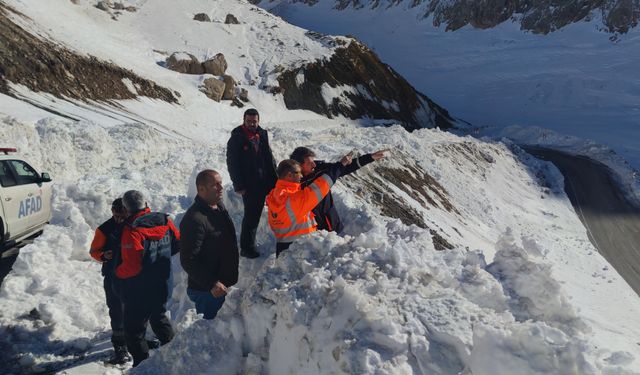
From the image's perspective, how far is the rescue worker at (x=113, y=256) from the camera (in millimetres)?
5664

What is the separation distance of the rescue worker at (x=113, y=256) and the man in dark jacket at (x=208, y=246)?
1086 mm

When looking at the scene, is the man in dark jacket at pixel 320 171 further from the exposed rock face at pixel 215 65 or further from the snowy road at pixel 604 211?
the exposed rock face at pixel 215 65

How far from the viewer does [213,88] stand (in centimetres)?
3544

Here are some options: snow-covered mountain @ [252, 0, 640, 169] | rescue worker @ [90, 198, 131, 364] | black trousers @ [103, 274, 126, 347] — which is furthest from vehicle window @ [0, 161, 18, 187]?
snow-covered mountain @ [252, 0, 640, 169]

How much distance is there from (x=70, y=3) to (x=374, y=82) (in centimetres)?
2606

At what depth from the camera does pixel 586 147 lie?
4112 centimetres

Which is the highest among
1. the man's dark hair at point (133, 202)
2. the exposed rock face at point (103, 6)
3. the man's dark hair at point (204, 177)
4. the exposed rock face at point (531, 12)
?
the exposed rock face at point (531, 12)

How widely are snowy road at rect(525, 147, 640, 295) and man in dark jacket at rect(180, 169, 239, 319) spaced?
17.1 m

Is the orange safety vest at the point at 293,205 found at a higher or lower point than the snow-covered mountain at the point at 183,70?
higher

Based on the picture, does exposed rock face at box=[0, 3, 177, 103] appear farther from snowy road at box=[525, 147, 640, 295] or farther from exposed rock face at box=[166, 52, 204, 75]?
snowy road at box=[525, 147, 640, 295]

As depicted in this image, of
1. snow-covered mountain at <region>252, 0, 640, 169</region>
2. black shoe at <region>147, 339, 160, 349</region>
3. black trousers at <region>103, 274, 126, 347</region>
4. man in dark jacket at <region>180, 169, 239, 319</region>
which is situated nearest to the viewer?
man in dark jacket at <region>180, 169, 239, 319</region>

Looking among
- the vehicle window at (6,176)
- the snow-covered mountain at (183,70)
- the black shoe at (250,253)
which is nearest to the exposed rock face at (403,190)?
the black shoe at (250,253)

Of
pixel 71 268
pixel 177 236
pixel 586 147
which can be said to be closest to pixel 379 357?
pixel 177 236

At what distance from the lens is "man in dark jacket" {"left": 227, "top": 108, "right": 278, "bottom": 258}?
6.78 meters
